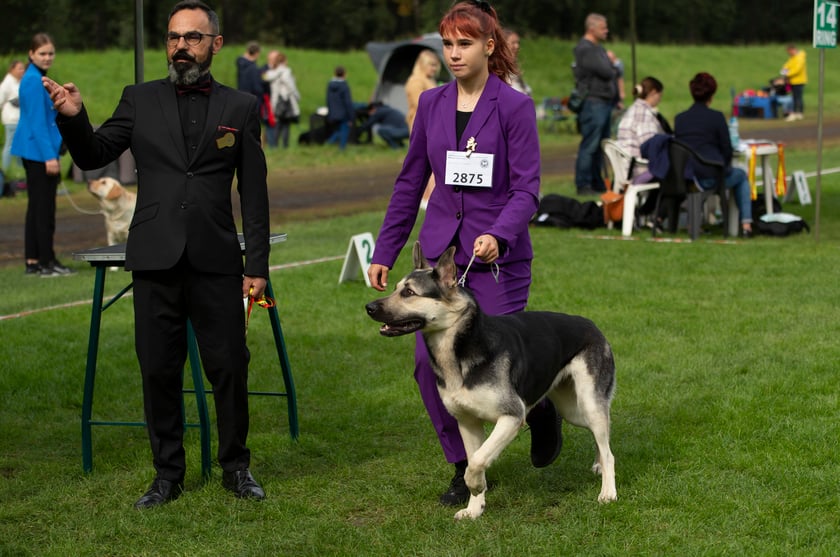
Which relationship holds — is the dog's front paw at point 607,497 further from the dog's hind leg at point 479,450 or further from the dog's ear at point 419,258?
the dog's ear at point 419,258

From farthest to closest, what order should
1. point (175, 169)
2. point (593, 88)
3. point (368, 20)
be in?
point (368, 20)
point (593, 88)
point (175, 169)

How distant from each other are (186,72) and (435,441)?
239 centimetres

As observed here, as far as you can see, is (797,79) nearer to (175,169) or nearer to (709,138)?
(709,138)

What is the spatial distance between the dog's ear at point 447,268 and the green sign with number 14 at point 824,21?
326 inches

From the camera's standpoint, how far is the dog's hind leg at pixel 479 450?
4750 mm

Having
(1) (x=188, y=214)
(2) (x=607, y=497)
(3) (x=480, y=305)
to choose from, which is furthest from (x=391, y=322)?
(2) (x=607, y=497)

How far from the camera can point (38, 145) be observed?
37.2ft

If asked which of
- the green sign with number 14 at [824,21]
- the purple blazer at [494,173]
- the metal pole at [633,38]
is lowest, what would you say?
the purple blazer at [494,173]

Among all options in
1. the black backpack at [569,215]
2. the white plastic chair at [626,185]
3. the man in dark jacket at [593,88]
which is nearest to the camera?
the white plastic chair at [626,185]

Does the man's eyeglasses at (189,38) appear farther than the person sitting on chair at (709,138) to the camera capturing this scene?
No

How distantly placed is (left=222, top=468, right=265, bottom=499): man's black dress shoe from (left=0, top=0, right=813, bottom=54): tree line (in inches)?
1460

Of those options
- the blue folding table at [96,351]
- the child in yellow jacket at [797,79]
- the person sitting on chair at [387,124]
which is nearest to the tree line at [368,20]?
the child in yellow jacket at [797,79]

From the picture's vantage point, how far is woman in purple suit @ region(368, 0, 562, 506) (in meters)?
4.97

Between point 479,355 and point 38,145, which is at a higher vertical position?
point 38,145
